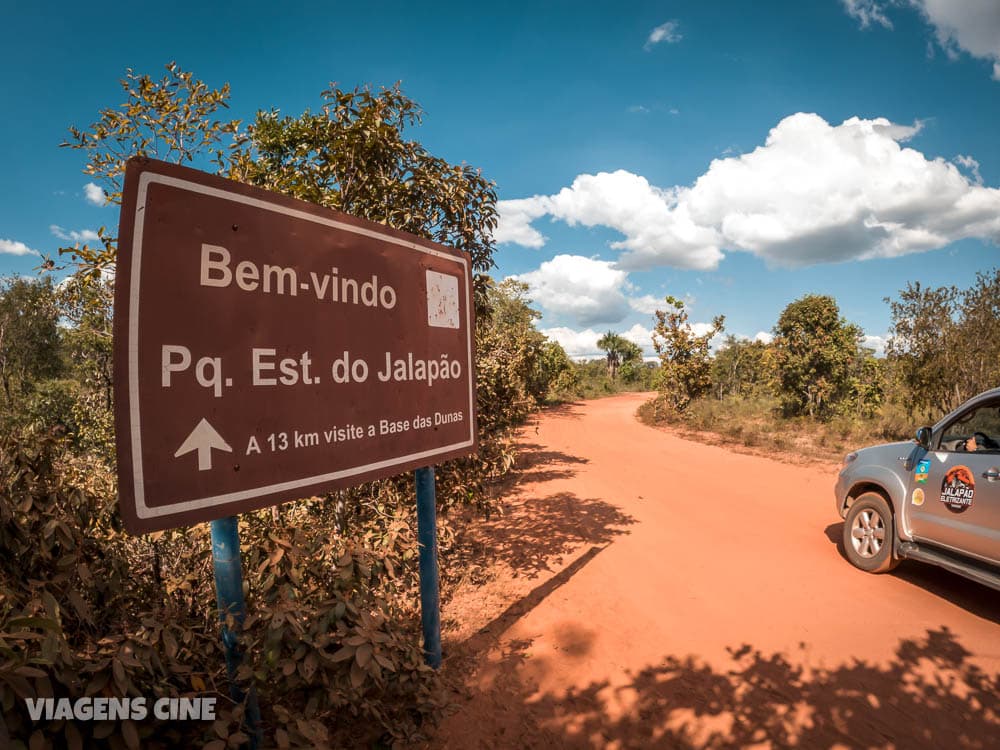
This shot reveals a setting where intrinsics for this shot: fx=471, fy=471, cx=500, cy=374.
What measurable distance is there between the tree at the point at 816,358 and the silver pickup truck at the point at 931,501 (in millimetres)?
13578

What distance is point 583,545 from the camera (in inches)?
246

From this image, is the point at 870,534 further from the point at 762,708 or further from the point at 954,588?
the point at 762,708

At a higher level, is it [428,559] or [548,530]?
[428,559]

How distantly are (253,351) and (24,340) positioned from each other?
35508mm

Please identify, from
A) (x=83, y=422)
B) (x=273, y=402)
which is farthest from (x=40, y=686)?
(x=83, y=422)

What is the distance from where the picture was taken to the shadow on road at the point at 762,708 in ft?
9.76

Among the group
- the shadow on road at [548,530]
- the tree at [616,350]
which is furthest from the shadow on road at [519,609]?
the tree at [616,350]

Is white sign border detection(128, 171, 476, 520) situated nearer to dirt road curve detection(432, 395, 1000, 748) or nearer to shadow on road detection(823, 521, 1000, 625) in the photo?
dirt road curve detection(432, 395, 1000, 748)

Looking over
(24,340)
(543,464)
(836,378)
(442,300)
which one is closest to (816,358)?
(836,378)

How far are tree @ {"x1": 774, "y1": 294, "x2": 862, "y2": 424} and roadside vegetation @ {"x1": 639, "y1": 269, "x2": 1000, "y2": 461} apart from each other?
1.5 inches

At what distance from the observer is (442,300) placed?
3.11 metres

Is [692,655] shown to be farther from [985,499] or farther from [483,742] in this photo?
[985,499]

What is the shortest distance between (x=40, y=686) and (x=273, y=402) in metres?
1.08

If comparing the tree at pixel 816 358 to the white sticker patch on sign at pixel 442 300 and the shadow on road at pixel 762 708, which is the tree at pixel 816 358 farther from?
the white sticker patch on sign at pixel 442 300
